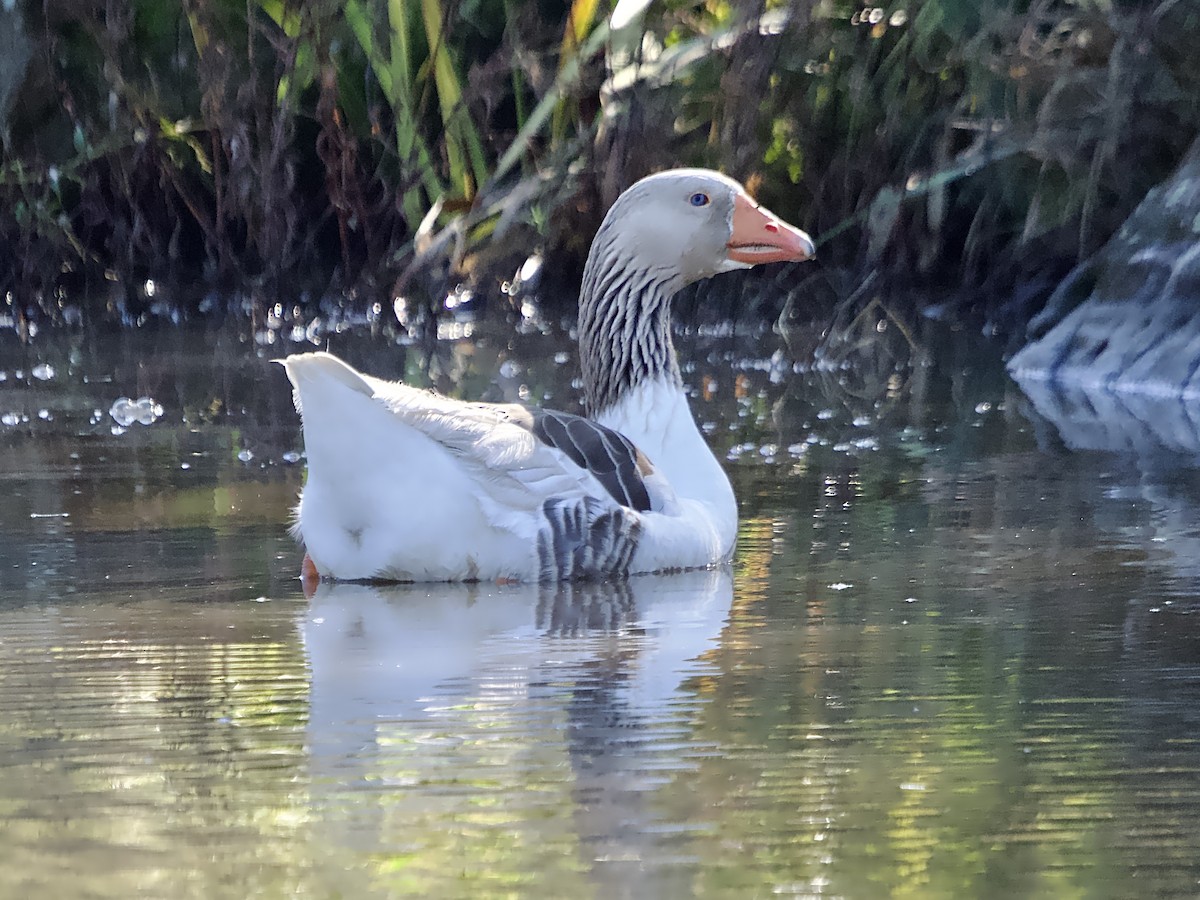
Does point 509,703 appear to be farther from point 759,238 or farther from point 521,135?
point 521,135

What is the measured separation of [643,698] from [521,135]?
9038 mm

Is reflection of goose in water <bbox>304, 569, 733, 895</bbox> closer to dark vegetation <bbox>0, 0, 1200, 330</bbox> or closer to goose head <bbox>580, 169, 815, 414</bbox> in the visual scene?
goose head <bbox>580, 169, 815, 414</bbox>

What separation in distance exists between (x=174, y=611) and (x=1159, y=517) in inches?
125

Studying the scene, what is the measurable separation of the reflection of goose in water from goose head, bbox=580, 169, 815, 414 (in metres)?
1.20

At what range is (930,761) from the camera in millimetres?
3883

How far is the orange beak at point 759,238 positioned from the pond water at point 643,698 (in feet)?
2.83

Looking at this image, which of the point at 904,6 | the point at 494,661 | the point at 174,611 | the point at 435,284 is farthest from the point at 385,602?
the point at 435,284

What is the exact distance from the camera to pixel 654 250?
23.9 feet

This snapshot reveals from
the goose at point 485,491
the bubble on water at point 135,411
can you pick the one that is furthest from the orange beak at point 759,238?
the bubble on water at point 135,411

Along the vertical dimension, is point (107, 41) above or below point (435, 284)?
above

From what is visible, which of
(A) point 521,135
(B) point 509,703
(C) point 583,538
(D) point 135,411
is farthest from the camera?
(A) point 521,135

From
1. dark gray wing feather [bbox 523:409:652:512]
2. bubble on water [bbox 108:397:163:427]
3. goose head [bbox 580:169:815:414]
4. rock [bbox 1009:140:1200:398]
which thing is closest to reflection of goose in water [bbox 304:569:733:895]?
dark gray wing feather [bbox 523:409:652:512]

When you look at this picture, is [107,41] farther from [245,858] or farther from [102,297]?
[245,858]

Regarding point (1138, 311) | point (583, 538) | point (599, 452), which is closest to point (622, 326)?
point (599, 452)
